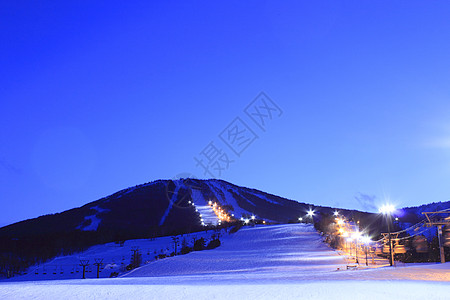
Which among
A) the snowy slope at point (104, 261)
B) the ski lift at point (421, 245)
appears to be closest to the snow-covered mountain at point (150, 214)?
the snowy slope at point (104, 261)

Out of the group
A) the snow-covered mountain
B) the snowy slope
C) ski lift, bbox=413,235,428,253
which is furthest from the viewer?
the snow-covered mountain

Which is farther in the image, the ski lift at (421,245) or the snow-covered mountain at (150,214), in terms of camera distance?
the snow-covered mountain at (150,214)

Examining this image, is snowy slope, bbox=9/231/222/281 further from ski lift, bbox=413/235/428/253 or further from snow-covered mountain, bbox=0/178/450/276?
ski lift, bbox=413/235/428/253

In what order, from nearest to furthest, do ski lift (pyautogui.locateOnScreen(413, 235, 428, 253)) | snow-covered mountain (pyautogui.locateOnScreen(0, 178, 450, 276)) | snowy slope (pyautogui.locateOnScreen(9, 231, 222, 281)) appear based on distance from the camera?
1. ski lift (pyautogui.locateOnScreen(413, 235, 428, 253))
2. snowy slope (pyautogui.locateOnScreen(9, 231, 222, 281))
3. snow-covered mountain (pyautogui.locateOnScreen(0, 178, 450, 276))

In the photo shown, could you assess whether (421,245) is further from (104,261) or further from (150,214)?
(150,214)

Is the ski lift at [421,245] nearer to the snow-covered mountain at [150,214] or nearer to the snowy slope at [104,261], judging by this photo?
the snowy slope at [104,261]

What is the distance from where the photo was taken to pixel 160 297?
847 cm

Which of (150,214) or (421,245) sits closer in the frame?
(421,245)

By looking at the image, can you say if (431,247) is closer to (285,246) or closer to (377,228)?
(285,246)

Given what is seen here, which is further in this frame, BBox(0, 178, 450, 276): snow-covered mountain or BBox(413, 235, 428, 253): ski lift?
BBox(0, 178, 450, 276): snow-covered mountain

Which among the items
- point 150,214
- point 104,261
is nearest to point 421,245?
point 104,261

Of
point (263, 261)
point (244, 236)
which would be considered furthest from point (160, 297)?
point (244, 236)

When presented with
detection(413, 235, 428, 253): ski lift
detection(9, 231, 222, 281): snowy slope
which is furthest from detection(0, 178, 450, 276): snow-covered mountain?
detection(413, 235, 428, 253): ski lift

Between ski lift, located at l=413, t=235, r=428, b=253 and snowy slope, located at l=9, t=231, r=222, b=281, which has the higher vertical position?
ski lift, located at l=413, t=235, r=428, b=253
